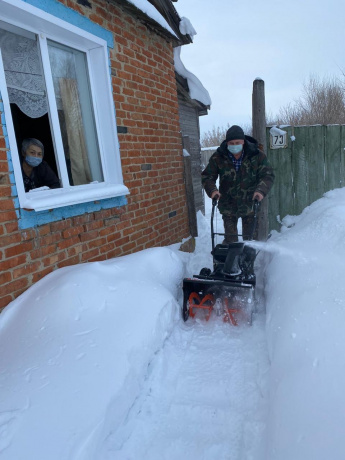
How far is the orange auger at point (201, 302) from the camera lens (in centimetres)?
305

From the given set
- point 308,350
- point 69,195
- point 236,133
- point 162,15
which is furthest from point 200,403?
point 162,15

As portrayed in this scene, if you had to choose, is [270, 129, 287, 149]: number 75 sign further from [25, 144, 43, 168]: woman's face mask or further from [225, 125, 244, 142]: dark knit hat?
[25, 144, 43, 168]: woman's face mask

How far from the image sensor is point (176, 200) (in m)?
4.96

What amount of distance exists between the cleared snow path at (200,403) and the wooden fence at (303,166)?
2.79 meters

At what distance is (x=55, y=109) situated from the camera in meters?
2.97

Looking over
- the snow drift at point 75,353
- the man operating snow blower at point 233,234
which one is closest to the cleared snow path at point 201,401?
the snow drift at point 75,353

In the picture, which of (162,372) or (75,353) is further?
(162,372)

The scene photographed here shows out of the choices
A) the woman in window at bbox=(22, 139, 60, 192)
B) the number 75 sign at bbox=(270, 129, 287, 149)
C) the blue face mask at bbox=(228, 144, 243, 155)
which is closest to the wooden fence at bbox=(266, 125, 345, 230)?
the number 75 sign at bbox=(270, 129, 287, 149)

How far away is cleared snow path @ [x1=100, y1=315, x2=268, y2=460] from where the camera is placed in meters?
1.76

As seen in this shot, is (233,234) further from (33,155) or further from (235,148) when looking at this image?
(33,155)

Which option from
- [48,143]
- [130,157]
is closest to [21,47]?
[48,143]

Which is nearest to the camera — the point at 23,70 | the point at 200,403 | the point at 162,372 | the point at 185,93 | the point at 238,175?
the point at 200,403

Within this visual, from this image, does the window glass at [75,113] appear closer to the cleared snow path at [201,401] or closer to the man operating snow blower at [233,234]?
the man operating snow blower at [233,234]

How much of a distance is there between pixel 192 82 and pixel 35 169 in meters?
4.97
